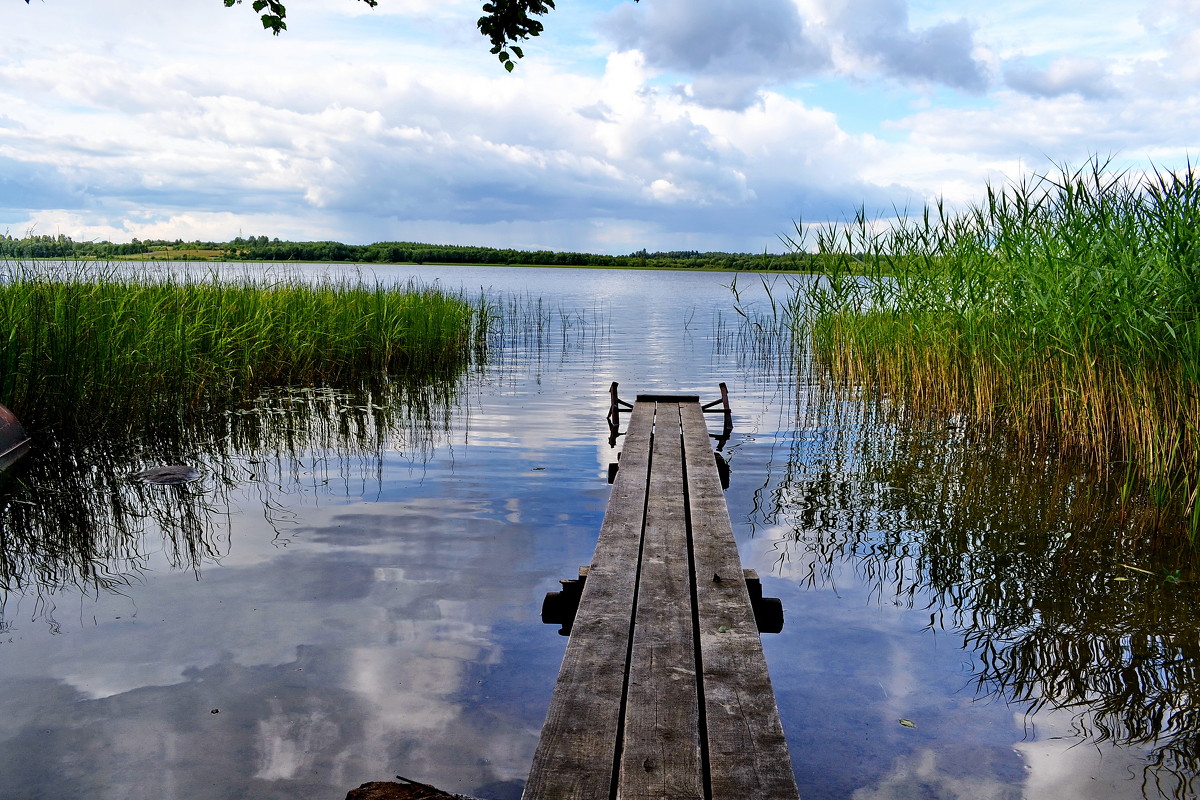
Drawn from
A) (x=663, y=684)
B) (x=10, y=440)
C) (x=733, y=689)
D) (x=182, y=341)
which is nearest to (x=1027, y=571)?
(x=733, y=689)

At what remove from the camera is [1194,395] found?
5.88 meters

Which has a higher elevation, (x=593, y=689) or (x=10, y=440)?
(x=10, y=440)

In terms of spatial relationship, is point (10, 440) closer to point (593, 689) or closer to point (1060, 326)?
point (593, 689)

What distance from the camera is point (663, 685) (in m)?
2.74

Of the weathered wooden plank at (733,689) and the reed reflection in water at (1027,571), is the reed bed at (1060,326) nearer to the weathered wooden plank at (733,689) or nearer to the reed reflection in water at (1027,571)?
the reed reflection in water at (1027,571)

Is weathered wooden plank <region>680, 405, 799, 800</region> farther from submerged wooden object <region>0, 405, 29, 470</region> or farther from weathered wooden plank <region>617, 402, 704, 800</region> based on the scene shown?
submerged wooden object <region>0, 405, 29, 470</region>

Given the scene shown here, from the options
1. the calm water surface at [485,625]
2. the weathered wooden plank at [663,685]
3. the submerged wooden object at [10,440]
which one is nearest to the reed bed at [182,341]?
the submerged wooden object at [10,440]

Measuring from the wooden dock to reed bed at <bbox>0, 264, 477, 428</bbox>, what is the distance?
594 cm

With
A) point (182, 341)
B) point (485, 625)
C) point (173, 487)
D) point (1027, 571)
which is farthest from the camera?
point (182, 341)

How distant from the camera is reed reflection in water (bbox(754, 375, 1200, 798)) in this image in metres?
3.41

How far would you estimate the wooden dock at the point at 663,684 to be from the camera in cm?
225

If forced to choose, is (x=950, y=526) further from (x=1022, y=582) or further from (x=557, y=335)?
(x=557, y=335)

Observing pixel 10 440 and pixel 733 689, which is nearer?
pixel 733 689

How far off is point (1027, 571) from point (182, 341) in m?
8.37
